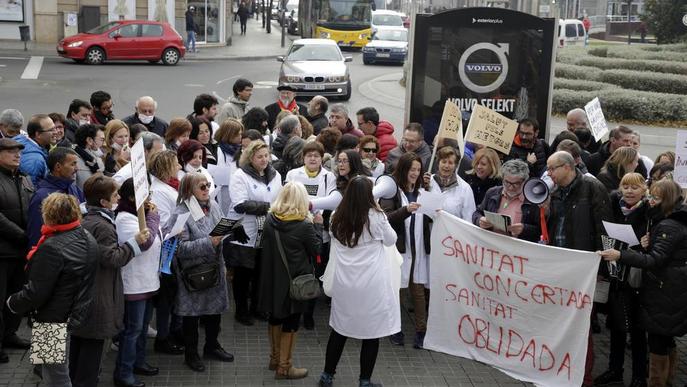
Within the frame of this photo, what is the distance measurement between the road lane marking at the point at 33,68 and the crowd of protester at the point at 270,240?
20.2 meters

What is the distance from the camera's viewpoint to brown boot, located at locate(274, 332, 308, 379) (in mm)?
7488

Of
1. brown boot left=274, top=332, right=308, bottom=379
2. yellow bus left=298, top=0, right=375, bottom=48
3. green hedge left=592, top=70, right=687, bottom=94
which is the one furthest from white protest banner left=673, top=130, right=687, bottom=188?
yellow bus left=298, top=0, right=375, bottom=48

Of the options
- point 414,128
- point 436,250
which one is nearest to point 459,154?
point 414,128

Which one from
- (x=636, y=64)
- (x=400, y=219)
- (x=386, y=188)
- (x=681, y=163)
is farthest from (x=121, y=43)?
(x=681, y=163)

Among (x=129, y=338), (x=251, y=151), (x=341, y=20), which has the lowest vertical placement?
(x=129, y=338)

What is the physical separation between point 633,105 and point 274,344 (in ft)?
60.1

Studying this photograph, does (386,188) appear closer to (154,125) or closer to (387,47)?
(154,125)

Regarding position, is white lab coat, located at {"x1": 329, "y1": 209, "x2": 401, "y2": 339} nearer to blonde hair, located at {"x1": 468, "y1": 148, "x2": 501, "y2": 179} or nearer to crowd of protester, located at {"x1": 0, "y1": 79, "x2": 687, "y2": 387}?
crowd of protester, located at {"x1": 0, "y1": 79, "x2": 687, "y2": 387}

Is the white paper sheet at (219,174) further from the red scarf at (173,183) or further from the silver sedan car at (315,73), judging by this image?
the silver sedan car at (315,73)

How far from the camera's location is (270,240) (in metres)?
7.28

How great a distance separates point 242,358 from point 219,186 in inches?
78.7

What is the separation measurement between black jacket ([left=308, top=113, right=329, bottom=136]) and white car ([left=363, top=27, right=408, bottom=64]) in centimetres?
2505

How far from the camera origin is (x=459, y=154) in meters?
9.44

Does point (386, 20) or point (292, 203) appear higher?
point (386, 20)
